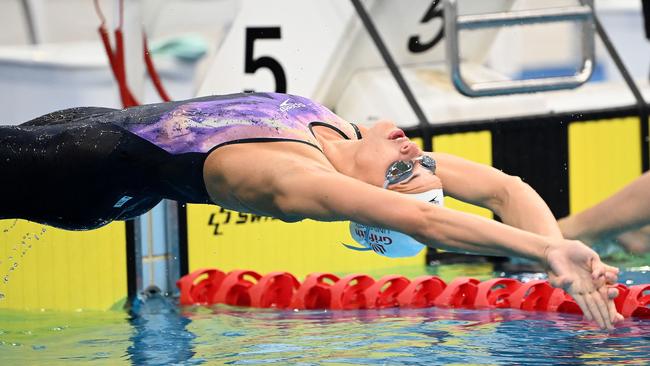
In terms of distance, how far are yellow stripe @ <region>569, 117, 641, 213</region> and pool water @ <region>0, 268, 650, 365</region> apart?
Result: 223 cm

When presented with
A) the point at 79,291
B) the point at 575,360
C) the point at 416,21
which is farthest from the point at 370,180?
the point at 416,21

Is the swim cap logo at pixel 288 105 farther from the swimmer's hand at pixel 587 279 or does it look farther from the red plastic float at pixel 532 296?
the red plastic float at pixel 532 296

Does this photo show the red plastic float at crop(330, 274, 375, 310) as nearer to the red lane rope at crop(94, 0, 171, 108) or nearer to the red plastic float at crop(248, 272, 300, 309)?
the red plastic float at crop(248, 272, 300, 309)

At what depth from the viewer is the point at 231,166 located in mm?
4277

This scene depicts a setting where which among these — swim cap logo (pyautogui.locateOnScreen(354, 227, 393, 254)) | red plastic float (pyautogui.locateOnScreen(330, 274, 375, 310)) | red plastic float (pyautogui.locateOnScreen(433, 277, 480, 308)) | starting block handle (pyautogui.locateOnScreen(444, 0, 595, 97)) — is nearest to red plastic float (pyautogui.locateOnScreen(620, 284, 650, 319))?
red plastic float (pyautogui.locateOnScreen(433, 277, 480, 308))

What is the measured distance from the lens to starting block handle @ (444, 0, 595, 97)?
6992mm

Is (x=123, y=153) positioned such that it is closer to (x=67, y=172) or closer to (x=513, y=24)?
(x=67, y=172)

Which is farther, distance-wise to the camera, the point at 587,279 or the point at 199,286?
the point at 199,286

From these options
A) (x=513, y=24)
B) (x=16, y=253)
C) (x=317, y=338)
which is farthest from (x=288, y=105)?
(x=513, y=24)

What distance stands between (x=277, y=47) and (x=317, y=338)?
266 centimetres

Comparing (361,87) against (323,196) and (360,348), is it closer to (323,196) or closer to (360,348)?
(360,348)

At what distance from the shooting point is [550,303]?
5441mm

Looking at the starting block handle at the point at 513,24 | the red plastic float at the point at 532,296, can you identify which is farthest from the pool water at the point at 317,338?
the starting block handle at the point at 513,24

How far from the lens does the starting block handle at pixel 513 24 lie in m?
6.99
